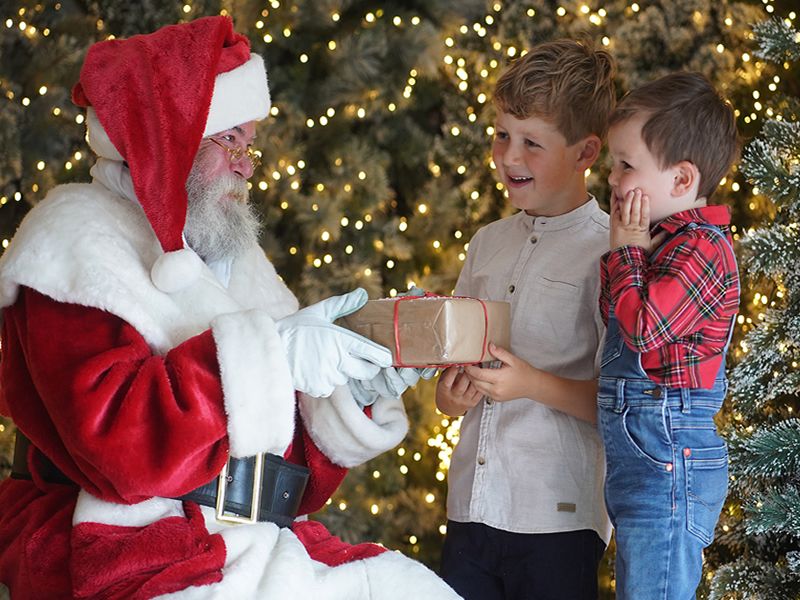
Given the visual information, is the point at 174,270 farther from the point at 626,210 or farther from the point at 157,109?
the point at 626,210

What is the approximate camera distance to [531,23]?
334 cm

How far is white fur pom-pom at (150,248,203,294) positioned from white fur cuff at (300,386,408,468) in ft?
1.23

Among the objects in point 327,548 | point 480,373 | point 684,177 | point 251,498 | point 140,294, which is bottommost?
point 327,548

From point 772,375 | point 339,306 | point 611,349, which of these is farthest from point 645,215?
point 772,375

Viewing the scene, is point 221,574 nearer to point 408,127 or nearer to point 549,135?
point 549,135

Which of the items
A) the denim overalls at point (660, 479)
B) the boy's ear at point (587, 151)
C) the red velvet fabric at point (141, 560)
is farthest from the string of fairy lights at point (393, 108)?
the red velvet fabric at point (141, 560)

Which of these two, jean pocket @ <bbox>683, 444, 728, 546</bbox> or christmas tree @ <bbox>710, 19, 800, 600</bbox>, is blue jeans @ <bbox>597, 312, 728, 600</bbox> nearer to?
jean pocket @ <bbox>683, 444, 728, 546</bbox>

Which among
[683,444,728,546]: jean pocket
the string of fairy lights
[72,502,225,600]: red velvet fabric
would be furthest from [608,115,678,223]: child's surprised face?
the string of fairy lights

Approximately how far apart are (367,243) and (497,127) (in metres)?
1.32

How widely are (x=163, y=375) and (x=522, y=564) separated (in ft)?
2.73

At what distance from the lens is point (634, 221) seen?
5.91 feet

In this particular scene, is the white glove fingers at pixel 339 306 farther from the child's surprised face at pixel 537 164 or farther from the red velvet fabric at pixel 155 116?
the child's surprised face at pixel 537 164

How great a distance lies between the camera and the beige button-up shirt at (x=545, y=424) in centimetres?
197

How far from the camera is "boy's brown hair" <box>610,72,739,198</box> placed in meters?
1.81
